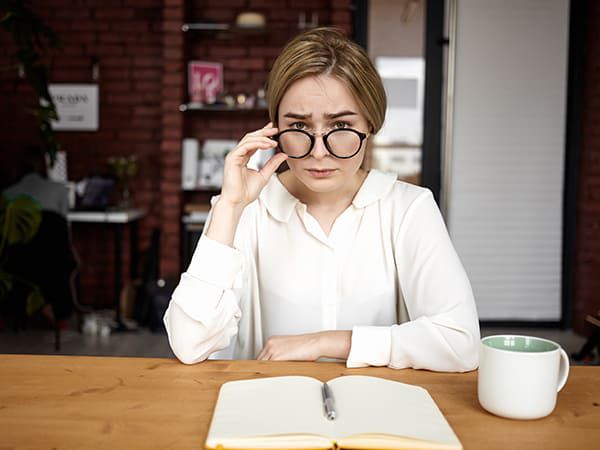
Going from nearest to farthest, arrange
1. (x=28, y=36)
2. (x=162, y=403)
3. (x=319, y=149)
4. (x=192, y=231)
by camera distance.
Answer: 1. (x=162, y=403)
2. (x=319, y=149)
3. (x=28, y=36)
4. (x=192, y=231)

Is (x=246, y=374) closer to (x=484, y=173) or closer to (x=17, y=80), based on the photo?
(x=484, y=173)

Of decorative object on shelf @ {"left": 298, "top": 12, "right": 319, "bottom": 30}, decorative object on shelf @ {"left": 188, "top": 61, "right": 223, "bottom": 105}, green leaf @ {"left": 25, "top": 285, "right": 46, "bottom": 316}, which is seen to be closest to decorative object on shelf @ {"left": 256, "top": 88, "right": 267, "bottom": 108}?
decorative object on shelf @ {"left": 188, "top": 61, "right": 223, "bottom": 105}

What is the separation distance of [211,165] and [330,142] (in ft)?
12.4

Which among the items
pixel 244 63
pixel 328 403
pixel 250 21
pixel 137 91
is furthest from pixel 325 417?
pixel 137 91

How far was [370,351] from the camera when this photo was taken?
1.17 metres

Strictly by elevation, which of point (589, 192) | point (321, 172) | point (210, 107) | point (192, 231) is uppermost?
point (210, 107)

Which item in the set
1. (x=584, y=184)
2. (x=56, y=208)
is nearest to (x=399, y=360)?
(x=56, y=208)

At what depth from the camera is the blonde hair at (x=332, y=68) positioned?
139 centimetres

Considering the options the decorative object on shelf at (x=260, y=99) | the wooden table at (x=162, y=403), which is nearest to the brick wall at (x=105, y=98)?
the decorative object on shelf at (x=260, y=99)

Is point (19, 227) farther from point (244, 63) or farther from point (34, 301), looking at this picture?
point (244, 63)

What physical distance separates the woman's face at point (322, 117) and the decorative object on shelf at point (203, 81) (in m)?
3.70

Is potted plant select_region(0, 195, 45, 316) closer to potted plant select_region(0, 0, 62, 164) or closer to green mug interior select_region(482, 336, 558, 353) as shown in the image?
potted plant select_region(0, 0, 62, 164)

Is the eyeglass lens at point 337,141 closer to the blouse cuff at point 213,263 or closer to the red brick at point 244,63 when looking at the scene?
the blouse cuff at point 213,263

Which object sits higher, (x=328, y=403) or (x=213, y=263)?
(x=213, y=263)
